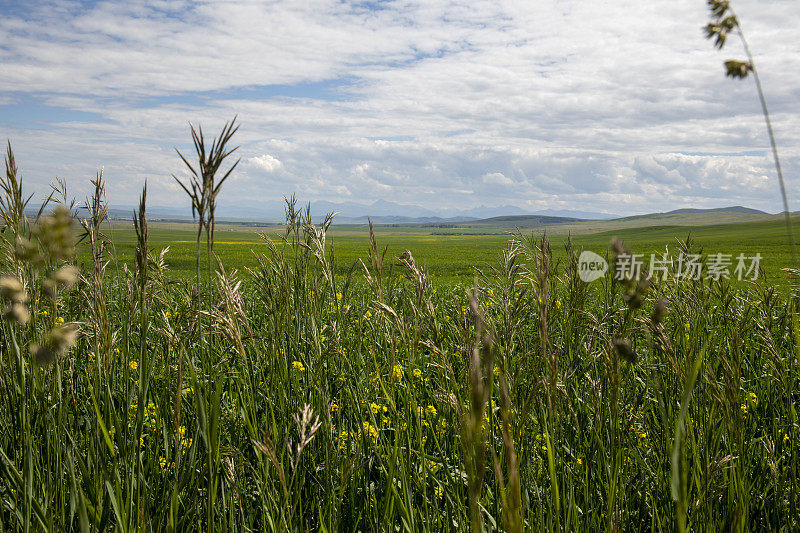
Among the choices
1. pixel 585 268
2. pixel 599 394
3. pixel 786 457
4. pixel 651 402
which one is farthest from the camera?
pixel 651 402

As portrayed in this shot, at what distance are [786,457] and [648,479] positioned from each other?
116 cm

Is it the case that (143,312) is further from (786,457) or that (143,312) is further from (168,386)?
(786,457)

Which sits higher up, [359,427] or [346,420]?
[359,427]

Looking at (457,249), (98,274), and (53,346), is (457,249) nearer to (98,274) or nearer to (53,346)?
(98,274)

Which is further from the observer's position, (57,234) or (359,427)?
(359,427)

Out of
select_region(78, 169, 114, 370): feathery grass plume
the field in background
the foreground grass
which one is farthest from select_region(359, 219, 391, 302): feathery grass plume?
select_region(78, 169, 114, 370): feathery grass plume

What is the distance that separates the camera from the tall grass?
141 centimetres

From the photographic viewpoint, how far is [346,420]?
2.66 meters

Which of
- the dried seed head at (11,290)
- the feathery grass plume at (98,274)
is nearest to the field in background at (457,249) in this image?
the feathery grass plume at (98,274)

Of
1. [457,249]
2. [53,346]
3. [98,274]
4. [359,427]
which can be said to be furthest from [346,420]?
[457,249]

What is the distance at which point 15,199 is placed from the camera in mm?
1682

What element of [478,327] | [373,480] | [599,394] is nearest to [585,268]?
[599,394]

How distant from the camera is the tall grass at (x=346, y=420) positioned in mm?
1413

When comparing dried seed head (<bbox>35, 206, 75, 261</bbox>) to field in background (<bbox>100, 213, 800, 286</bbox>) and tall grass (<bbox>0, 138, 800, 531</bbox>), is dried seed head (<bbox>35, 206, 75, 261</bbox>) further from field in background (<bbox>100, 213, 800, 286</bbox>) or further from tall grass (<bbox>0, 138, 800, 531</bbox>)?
field in background (<bbox>100, 213, 800, 286</bbox>)
